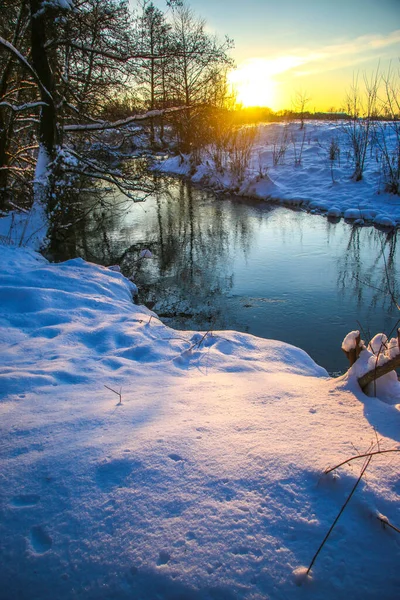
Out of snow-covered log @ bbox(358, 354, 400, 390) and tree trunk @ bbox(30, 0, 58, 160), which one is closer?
snow-covered log @ bbox(358, 354, 400, 390)

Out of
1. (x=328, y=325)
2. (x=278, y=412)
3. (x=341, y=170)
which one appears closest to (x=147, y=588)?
(x=278, y=412)

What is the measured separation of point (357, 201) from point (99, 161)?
828 cm

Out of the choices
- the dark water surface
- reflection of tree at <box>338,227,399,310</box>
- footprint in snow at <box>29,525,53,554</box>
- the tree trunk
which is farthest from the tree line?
footprint in snow at <box>29,525,53,554</box>

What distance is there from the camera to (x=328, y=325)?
484 centimetres

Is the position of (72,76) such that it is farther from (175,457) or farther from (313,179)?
(313,179)

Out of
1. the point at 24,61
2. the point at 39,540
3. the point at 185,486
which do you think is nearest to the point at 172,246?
the point at 24,61

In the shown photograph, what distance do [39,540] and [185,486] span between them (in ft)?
1.88

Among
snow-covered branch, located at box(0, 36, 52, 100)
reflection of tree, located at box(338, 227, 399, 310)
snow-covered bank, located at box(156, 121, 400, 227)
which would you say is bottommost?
reflection of tree, located at box(338, 227, 399, 310)

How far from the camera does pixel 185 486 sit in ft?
4.86

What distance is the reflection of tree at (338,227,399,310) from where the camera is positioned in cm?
564

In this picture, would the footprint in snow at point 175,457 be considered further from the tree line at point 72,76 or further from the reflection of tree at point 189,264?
the tree line at point 72,76

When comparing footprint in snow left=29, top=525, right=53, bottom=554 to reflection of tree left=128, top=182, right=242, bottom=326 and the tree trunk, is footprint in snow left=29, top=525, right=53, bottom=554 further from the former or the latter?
the tree trunk

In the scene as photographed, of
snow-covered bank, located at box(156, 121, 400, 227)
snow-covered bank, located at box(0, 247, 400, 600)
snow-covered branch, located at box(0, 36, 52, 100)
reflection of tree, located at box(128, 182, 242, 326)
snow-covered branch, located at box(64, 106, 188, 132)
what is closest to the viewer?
snow-covered bank, located at box(0, 247, 400, 600)

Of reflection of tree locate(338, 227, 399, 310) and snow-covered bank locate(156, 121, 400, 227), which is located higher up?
snow-covered bank locate(156, 121, 400, 227)
